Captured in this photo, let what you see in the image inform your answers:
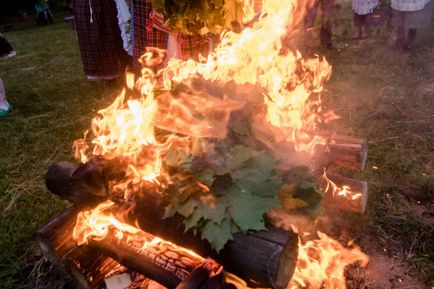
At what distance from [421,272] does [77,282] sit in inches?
118

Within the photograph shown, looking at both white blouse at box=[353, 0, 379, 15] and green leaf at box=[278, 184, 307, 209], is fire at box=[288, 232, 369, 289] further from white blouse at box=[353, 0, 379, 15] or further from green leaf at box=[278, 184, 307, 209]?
white blouse at box=[353, 0, 379, 15]

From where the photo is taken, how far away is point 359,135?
5.38 m

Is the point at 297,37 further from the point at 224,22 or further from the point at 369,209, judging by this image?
the point at 369,209

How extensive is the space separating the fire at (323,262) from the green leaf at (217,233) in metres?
1.19

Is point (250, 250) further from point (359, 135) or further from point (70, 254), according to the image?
point (359, 135)

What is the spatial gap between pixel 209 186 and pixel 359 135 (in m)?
3.79

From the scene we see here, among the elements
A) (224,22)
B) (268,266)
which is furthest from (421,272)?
(224,22)

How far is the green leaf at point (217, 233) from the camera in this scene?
83.1 inches

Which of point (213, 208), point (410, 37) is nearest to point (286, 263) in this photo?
point (213, 208)

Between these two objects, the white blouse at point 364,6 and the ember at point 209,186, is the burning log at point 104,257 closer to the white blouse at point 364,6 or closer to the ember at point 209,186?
the ember at point 209,186

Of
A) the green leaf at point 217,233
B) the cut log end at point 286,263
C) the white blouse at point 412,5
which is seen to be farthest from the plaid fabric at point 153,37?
the white blouse at point 412,5

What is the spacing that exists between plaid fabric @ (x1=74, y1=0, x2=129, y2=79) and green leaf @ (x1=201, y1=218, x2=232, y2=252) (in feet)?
20.9

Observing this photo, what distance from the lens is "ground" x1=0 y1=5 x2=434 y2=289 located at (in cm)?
346

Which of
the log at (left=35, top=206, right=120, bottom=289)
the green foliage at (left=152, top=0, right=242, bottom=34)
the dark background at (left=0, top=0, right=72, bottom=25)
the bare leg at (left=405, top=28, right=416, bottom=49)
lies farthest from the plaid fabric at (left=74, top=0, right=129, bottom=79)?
the dark background at (left=0, top=0, right=72, bottom=25)
